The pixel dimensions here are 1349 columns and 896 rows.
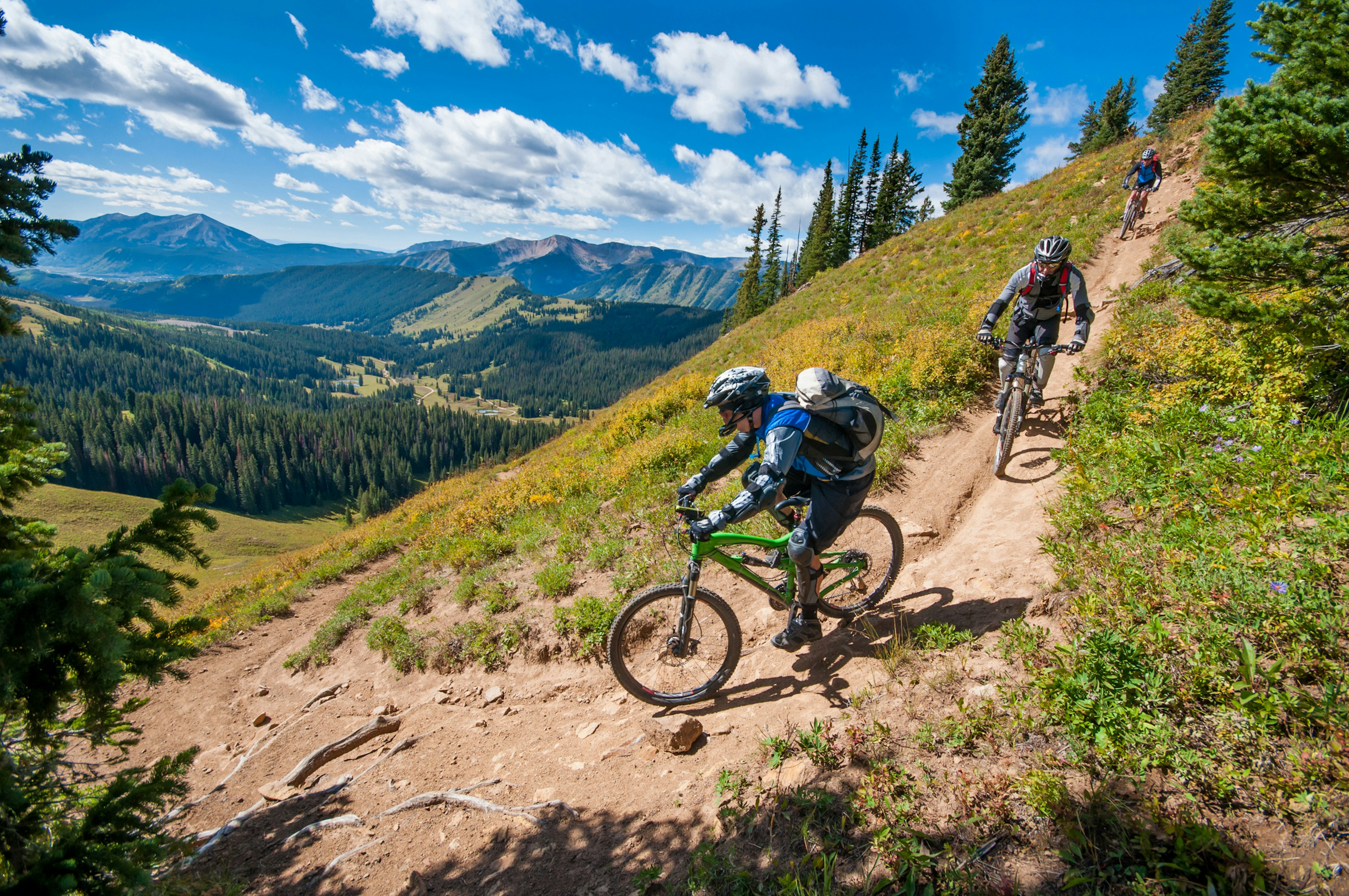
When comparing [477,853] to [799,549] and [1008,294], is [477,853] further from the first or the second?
[1008,294]

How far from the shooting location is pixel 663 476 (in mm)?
11195

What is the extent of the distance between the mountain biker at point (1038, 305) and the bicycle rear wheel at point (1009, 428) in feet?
0.45

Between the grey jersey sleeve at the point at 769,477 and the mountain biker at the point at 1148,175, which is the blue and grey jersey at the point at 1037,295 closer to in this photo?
the grey jersey sleeve at the point at 769,477

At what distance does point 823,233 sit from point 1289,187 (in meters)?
61.3

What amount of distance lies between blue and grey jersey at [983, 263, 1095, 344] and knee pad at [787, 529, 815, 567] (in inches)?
217

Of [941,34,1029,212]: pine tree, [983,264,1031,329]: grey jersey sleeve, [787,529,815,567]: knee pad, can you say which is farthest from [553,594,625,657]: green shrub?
[941,34,1029,212]: pine tree

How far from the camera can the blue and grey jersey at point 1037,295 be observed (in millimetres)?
8188

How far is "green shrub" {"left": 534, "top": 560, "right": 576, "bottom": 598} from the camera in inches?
330

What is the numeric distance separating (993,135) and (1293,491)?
47206 mm

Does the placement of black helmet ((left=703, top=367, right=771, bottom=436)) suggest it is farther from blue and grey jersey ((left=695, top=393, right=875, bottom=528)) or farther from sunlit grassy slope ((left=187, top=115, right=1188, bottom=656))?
sunlit grassy slope ((left=187, top=115, right=1188, bottom=656))

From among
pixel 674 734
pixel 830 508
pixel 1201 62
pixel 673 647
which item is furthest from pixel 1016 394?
pixel 1201 62

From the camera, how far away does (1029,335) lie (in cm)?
873

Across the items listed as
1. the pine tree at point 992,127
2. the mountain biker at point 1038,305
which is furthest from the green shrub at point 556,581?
the pine tree at point 992,127

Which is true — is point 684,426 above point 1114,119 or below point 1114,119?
below
